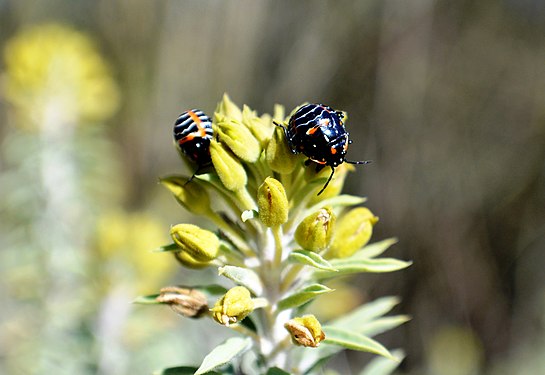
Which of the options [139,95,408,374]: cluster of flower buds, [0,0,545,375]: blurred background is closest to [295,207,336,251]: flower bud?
[139,95,408,374]: cluster of flower buds

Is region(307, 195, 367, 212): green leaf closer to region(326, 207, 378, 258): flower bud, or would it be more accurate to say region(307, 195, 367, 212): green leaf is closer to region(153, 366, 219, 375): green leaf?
region(326, 207, 378, 258): flower bud

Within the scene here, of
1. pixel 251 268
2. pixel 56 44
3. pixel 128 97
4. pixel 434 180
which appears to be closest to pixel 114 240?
pixel 56 44

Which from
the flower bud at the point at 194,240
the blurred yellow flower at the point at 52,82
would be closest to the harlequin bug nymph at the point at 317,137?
the flower bud at the point at 194,240

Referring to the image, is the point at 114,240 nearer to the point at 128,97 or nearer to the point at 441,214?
the point at 441,214

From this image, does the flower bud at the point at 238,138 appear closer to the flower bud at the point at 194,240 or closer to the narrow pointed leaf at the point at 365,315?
the flower bud at the point at 194,240

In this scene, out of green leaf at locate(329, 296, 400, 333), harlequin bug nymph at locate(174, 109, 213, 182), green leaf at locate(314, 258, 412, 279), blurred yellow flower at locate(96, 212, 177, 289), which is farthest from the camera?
blurred yellow flower at locate(96, 212, 177, 289)
